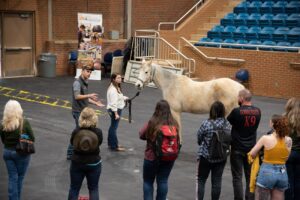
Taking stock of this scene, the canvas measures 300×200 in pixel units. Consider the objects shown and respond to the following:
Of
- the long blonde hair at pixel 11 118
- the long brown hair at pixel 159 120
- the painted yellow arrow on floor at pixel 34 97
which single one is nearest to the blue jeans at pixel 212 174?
the long brown hair at pixel 159 120

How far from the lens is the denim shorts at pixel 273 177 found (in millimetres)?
6434

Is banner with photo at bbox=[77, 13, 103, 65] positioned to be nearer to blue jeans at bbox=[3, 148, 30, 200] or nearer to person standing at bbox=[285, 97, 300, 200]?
blue jeans at bbox=[3, 148, 30, 200]

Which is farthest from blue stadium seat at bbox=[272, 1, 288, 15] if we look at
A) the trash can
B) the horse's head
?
the horse's head

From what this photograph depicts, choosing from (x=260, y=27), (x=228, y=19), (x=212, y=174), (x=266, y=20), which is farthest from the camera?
(x=228, y=19)

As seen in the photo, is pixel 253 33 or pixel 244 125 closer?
pixel 244 125

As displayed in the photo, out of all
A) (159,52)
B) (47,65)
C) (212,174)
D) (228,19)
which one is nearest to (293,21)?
(228,19)

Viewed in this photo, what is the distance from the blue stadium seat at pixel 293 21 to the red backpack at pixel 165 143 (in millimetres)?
15927

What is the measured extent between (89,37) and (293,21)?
8977 millimetres

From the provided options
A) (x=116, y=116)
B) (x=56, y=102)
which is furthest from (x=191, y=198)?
(x=56, y=102)

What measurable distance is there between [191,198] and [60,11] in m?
17.2

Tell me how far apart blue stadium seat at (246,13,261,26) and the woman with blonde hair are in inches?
672

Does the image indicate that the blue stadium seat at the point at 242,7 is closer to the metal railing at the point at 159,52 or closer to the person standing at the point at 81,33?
the metal railing at the point at 159,52

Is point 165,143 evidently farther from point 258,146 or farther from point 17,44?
point 17,44

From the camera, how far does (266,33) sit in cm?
2125
